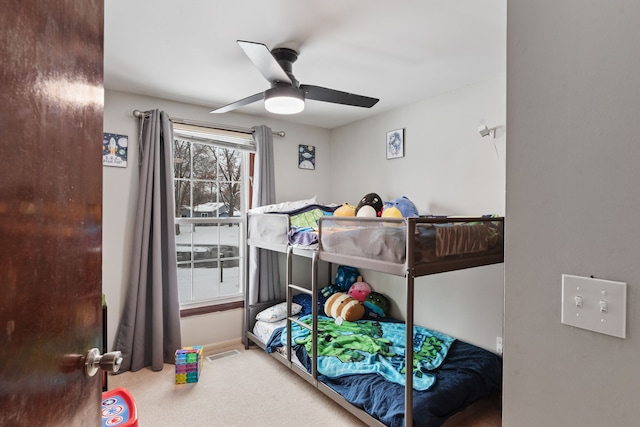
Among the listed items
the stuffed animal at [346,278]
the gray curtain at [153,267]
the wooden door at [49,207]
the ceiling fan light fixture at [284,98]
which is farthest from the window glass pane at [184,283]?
the wooden door at [49,207]

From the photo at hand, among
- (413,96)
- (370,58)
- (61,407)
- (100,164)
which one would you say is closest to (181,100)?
(370,58)

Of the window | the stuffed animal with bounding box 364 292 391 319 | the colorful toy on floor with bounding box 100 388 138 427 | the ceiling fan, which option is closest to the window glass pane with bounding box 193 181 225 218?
the window

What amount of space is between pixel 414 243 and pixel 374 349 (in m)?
1.16

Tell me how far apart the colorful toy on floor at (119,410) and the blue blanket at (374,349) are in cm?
134

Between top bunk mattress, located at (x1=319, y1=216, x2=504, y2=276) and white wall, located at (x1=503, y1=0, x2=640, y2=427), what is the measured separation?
0.98 m

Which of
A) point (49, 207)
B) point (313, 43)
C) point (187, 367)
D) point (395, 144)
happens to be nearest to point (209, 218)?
point (187, 367)

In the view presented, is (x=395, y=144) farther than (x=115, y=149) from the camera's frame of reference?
Yes

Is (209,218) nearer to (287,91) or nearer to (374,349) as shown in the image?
(287,91)

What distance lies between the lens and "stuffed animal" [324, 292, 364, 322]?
332cm

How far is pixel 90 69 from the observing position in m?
0.78

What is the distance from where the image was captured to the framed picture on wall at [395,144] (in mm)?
3422

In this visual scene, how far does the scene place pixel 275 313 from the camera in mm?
3432

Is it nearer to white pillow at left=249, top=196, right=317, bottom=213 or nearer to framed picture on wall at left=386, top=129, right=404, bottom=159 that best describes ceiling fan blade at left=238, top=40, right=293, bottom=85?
white pillow at left=249, top=196, right=317, bottom=213

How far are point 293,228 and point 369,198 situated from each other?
0.71 metres
